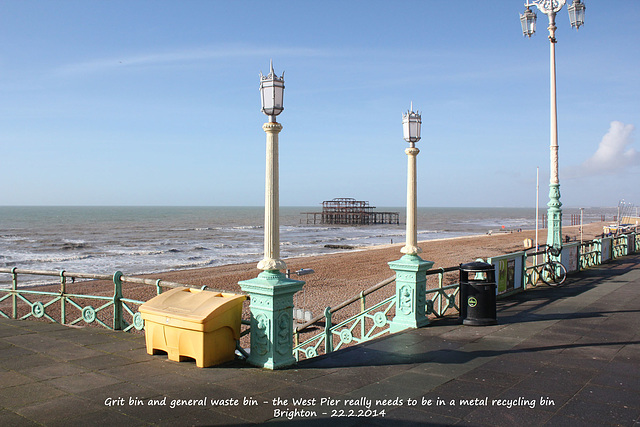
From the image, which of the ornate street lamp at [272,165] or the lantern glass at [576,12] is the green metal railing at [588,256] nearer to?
the lantern glass at [576,12]

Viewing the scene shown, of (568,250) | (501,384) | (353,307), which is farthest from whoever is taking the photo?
(353,307)

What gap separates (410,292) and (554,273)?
754cm

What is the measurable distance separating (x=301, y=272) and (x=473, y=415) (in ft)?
23.3

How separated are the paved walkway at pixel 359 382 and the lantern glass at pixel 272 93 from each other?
10.5 feet

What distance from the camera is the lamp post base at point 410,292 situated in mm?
8039

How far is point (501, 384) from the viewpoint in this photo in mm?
5289

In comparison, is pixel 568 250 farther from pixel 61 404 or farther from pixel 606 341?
pixel 61 404

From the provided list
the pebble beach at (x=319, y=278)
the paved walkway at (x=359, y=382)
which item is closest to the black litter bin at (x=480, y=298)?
the paved walkway at (x=359, y=382)

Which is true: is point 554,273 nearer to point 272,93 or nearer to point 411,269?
point 411,269

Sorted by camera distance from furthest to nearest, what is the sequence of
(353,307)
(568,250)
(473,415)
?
(353,307), (568,250), (473,415)

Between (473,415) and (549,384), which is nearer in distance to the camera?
(473,415)

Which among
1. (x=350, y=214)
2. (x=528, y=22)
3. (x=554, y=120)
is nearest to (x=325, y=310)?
(x=554, y=120)

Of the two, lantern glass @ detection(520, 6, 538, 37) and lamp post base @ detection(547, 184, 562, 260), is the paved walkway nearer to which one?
lamp post base @ detection(547, 184, 562, 260)

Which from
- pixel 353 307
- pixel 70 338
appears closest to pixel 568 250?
pixel 353 307
